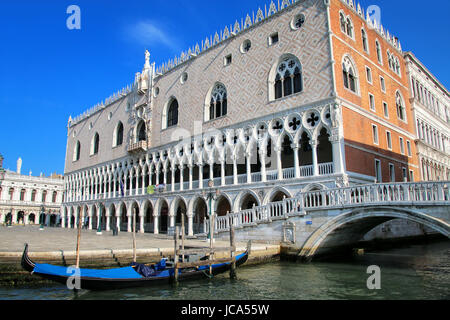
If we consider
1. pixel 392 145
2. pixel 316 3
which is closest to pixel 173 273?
pixel 316 3

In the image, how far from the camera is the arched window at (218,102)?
19.4 meters

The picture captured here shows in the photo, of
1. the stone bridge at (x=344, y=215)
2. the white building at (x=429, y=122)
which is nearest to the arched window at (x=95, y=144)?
Answer: the stone bridge at (x=344, y=215)

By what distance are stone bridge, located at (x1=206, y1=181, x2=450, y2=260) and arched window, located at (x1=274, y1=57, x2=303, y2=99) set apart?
19.8 feet

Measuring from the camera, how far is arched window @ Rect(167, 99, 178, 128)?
23.1m

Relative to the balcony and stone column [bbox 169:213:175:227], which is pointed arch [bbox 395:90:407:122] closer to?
stone column [bbox 169:213:175:227]

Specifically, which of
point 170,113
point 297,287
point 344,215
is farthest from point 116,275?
point 170,113

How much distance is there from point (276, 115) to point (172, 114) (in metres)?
9.69

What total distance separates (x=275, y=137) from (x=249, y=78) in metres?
3.97

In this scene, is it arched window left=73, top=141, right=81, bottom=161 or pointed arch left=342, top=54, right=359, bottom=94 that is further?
arched window left=73, top=141, right=81, bottom=161

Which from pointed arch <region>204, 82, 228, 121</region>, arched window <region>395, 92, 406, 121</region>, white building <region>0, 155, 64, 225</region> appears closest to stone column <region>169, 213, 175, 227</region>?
pointed arch <region>204, 82, 228, 121</region>

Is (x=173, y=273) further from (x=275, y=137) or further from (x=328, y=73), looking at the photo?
(x=328, y=73)

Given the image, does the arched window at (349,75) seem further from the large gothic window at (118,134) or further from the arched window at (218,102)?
the large gothic window at (118,134)
